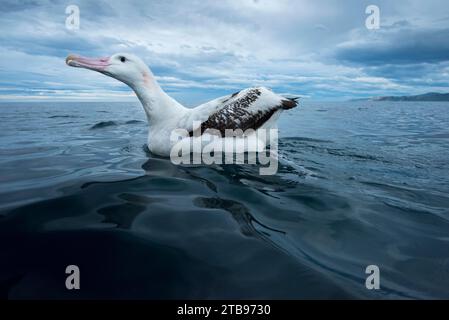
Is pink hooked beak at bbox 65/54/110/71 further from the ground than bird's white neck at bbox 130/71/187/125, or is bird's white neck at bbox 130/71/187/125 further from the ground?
pink hooked beak at bbox 65/54/110/71

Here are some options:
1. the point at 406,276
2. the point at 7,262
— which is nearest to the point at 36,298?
the point at 7,262

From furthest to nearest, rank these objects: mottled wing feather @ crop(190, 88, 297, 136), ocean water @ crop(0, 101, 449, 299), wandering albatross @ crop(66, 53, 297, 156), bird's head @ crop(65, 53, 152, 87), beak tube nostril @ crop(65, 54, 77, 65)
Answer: mottled wing feather @ crop(190, 88, 297, 136), wandering albatross @ crop(66, 53, 297, 156), bird's head @ crop(65, 53, 152, 87), beak tube nostril @ crop(65, 54, 77, 65), ocean water @ crop(0, 101, 449, 299)

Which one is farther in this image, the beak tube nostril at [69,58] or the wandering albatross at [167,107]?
the wandering albatross at [167,107]

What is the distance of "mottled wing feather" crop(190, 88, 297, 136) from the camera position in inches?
245

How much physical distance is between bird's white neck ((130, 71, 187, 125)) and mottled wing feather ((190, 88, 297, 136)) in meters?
0.84

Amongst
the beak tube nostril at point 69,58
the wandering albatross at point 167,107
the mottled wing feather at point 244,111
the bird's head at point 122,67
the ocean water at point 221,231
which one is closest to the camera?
the ocean water at point 221,231

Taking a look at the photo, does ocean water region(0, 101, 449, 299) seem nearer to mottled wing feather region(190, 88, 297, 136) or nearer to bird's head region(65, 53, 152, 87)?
mottled wing feather region(190, 88, 297, 136)

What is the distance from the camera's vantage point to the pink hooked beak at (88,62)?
224 inches

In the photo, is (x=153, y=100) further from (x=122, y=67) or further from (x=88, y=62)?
(x=88, y=62)

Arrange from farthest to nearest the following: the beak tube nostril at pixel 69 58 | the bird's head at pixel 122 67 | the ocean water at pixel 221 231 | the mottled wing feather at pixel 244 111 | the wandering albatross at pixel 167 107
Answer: the mottled wing feather at pixel 244 111 → the wandering albatross at pixel 167 107 → the bird's head at pixel 122 67 → the beak tube nostril at pixel 69 58 → the ocean water at pixel 221 231

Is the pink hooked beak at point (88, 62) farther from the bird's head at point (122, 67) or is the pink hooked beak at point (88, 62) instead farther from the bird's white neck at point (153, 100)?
the bird's white neck at point (153, 100)

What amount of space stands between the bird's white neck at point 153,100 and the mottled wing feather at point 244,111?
2.75ft

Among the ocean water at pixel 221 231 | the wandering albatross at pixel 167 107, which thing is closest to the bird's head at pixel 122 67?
the wandering albatross at pixel 167 107

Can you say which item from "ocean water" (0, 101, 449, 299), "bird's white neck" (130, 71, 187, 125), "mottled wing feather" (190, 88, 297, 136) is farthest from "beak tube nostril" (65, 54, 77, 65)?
"mottled wing feather" (190, 88, 297, 136)
